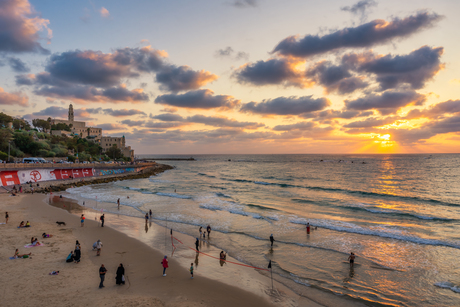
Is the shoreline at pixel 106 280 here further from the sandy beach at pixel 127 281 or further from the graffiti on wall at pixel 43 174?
the graffiti on wall at pixel 43 174

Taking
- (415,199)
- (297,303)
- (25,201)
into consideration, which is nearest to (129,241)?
(297,303)

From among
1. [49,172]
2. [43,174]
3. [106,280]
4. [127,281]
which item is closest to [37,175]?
[43,174]

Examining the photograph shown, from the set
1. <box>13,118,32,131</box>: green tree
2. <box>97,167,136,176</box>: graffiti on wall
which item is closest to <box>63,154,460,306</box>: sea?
<box>97,167,136,176</box>: graffiti on wall

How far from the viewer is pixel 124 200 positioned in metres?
42.1

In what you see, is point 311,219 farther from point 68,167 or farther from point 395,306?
point 68,167

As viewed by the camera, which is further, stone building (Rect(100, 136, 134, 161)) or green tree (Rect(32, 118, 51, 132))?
stone building (Rect(100, 136, 134, 161))

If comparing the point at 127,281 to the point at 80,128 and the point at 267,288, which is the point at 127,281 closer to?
the point at 267,288

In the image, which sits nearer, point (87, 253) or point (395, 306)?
point (395, 306)

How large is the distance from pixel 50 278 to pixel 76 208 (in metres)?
24.2

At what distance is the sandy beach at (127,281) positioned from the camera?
12.7 metres

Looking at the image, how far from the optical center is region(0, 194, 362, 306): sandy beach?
12.7m

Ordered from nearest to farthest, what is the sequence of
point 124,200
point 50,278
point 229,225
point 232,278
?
1. point 50,278
2. point 232,278
3. point 229,225
4. point 124,200

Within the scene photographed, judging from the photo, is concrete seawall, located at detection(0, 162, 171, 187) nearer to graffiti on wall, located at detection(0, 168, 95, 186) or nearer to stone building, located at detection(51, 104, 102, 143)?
graffiti on wall, located at detection(0, 168, 95, 186)

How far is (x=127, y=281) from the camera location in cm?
1452
